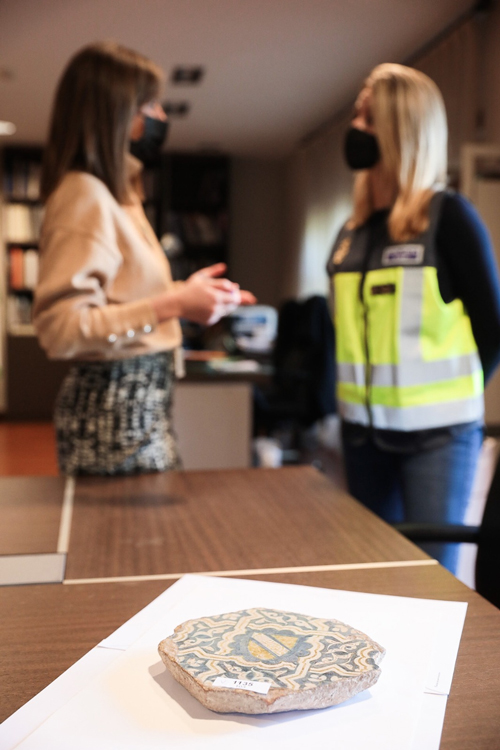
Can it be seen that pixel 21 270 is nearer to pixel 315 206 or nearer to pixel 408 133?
pixel 315 206

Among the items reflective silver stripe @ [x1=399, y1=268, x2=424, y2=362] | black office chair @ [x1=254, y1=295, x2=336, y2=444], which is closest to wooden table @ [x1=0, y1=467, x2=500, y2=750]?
reflective silver stripe @ [x1=399, y1=268, x2=424, y2=362]

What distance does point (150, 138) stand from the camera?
165cm

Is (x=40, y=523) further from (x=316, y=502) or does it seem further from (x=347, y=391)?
(x=347, y=391)

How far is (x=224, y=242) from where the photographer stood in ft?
25.7

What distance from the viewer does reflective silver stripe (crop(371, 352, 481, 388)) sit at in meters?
1.54

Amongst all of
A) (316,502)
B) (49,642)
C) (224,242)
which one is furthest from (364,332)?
(224,242)

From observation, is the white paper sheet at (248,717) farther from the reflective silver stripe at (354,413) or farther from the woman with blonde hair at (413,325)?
the reflective silver stripe at (354,413)

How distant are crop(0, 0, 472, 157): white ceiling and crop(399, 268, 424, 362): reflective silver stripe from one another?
2879mm

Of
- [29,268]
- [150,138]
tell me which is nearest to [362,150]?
[150,138]

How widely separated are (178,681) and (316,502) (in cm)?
67

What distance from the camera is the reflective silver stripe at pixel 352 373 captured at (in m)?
1.64

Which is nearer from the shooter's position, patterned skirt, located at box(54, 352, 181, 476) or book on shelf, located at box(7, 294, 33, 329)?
patterned skirt, located at box(54, 352, 181, 476)

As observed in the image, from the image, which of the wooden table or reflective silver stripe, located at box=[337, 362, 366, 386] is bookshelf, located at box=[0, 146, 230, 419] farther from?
the wooden table

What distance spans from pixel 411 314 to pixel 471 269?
0.51ft
